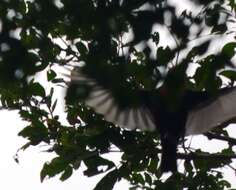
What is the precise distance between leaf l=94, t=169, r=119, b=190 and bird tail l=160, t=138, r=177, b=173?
379 millimetres

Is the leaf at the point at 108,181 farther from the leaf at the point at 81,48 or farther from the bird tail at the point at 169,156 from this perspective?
the leaf at the point at 81,48

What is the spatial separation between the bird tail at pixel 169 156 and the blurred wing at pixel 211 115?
0.27m

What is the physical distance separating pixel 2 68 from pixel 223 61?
0.65 metres

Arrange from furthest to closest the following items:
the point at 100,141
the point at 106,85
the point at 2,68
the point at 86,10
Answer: the point at 100,141 < the point at 2,68 < the point at 86,10 < the point at 106,85

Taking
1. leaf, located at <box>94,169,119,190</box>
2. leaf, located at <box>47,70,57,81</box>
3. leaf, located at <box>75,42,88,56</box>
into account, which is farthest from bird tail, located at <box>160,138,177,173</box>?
leaf, located at <box>75,42,88,56</box>

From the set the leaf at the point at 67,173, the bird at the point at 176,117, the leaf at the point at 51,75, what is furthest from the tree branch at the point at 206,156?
the leaf at the point at 51,75

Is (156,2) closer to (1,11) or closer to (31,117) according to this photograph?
(1,11)

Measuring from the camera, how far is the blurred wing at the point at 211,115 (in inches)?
159

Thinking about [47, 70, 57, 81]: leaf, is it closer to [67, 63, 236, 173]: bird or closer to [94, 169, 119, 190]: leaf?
[67, 63, 236, 173]: bird

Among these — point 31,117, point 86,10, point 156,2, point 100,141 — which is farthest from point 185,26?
point 31,117

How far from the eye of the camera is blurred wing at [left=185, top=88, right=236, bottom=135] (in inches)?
159

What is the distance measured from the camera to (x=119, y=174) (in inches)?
139

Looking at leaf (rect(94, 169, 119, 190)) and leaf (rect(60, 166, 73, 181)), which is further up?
leaf (rect(60, 166, 73, 181))

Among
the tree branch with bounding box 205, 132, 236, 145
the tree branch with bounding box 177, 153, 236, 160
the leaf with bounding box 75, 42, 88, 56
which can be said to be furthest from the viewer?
the tree branch with bounding box 205, 132, 236, 145
